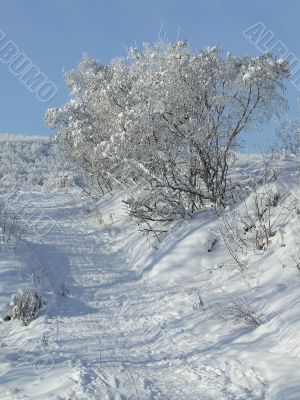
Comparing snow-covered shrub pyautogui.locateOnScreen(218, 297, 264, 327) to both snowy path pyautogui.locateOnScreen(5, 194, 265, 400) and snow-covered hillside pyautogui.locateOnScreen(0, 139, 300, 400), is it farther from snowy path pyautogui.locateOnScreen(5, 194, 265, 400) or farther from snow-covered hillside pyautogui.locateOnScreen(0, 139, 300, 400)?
snowy path pyautogui.locateOnScreen(5, 194, 265, 400)

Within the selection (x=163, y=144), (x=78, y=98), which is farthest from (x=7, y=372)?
(x=78, y=98)

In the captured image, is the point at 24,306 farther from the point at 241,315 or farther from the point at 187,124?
the point at 187,124

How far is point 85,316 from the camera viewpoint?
6.88 m

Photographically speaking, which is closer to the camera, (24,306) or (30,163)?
(24,306)

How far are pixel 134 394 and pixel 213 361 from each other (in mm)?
1211

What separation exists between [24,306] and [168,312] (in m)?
2.00

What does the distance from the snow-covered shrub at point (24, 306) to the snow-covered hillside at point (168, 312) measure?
0.10 m

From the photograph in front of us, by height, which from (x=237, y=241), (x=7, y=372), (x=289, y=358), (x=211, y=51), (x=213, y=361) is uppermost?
(x=211, y=51)

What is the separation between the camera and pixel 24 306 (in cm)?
657

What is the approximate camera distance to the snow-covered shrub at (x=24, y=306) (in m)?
6.54

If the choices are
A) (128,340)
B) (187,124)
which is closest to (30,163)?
(187,124)

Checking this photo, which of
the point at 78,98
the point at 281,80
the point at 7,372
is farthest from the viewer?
the point at 78,98

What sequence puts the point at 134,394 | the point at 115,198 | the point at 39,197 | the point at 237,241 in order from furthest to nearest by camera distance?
the point at 39,197 → the point at 115,198 → the point at 237,241 → the point at 134,394

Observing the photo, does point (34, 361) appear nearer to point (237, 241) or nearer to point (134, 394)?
point (134, 394)
